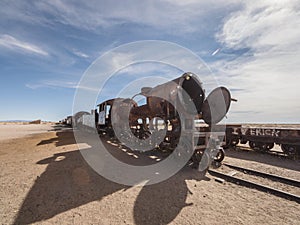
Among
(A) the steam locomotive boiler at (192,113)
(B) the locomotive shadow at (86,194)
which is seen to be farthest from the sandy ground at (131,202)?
(A) the steam locomotive boiler at (192,113)

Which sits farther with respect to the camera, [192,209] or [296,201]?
[296,201]

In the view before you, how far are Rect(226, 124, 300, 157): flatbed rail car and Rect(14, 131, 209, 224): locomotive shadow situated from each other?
535 centimetres

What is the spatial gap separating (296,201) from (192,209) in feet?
7.85

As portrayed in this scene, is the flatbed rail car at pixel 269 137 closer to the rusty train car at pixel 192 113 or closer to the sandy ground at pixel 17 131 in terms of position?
the rusty train car at pixel 192 113

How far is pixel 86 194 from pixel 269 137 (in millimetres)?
8850

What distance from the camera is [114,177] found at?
5.67 m

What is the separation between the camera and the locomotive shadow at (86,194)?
11.8 feet

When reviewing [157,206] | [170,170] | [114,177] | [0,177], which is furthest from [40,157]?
[157,206]

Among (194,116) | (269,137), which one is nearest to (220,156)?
(194,116)

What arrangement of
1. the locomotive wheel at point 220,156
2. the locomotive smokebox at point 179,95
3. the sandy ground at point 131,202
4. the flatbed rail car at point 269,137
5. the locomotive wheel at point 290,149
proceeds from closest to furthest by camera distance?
the sandy ground at point 131,202 → the locomotive smokebox at point 179,95 → the locomotive wheel at point 220,156 → the flatbed rail car at point 269,137 → the locomotive wheel at point 290,149

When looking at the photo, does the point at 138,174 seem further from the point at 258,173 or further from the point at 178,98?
the point at 258,173

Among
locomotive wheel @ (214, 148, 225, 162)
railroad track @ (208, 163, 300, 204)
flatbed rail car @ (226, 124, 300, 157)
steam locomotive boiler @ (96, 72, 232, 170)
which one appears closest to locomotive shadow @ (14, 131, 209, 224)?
railroad track @ (208, 163, 300, 204)

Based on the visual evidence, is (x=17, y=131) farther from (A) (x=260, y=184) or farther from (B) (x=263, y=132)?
(A) (x=260, y=184)

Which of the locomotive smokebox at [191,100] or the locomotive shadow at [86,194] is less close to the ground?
the locomotive smokebox at [191,100]
